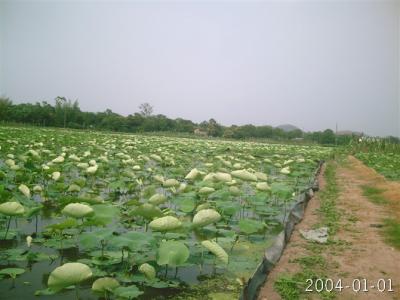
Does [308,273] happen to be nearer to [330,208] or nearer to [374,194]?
[330,208]

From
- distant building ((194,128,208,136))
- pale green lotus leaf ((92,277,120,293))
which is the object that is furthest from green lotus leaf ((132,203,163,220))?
distant building ((194,128,208,136))

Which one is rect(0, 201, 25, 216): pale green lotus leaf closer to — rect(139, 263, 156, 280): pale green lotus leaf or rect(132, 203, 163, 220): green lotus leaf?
rect(132, 203, 163, 220): green lotus leaf

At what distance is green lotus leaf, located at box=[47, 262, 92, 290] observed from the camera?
207 centimetres

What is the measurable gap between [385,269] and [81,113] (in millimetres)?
40430

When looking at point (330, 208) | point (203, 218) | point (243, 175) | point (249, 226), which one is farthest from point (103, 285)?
point (330, 208)

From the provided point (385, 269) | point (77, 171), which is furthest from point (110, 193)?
point (385, 269)

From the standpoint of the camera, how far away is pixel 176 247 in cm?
256

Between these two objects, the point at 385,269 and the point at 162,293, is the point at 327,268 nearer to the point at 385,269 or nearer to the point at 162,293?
the point at 385,269

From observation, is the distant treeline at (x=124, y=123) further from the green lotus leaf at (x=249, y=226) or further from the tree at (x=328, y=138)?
the green lotus leaf at (x=249, y=226)

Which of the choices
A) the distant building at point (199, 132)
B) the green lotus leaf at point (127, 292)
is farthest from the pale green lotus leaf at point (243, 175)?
the distant building at point (199, 132)

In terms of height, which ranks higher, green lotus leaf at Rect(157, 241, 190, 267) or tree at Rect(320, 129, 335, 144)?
tree at Rect(320, 129, 335, 144)
